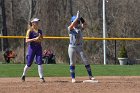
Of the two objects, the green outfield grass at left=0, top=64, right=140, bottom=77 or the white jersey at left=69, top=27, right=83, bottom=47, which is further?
the green outfield grass at left=0, top=64, right=140, bottom=77

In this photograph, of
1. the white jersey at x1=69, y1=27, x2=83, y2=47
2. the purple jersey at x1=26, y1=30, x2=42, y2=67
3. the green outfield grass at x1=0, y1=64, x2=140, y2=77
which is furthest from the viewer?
the green outfield grass at x1=0, y1=64, x2=140, y2=77

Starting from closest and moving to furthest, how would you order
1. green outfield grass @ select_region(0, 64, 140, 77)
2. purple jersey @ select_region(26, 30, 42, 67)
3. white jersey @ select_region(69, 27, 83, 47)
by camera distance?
white jersey @ select_region(69, 27, 83, 47) → purple jersey @ select_region(26, 30, 42, 67) → green outfield grass @ select_region(0, 64, 140, 77)

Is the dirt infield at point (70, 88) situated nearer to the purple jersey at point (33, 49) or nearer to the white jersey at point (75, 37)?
Result: the purple jersey at point (33, 49)

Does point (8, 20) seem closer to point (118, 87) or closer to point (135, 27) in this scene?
point (135, 27)

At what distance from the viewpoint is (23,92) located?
11.1 meters

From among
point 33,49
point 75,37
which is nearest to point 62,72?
point 33,49

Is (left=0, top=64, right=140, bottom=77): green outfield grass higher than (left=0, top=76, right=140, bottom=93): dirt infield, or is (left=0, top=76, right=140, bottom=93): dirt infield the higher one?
(left=0, top=76, right=140, bottom=93): dirt infield

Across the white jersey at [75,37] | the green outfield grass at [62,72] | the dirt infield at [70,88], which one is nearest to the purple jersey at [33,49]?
the dirt infield at [70,88]

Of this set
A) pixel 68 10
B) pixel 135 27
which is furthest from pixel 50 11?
pixel 135 27

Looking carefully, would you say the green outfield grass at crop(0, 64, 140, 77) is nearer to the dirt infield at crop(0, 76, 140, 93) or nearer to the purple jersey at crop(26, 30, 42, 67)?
the purple jersey at crop(26, 30, 42, 67)

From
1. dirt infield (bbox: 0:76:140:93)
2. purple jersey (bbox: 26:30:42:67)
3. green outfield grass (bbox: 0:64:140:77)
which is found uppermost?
purple jersey (bbox: 26:30:42:67)

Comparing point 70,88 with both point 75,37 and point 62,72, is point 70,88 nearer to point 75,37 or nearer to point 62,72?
point 75,37

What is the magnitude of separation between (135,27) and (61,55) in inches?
414

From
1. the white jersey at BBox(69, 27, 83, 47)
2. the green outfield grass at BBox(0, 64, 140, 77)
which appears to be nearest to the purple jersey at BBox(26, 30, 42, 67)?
the white jersey at BBox(69, 27, 83, 47)
